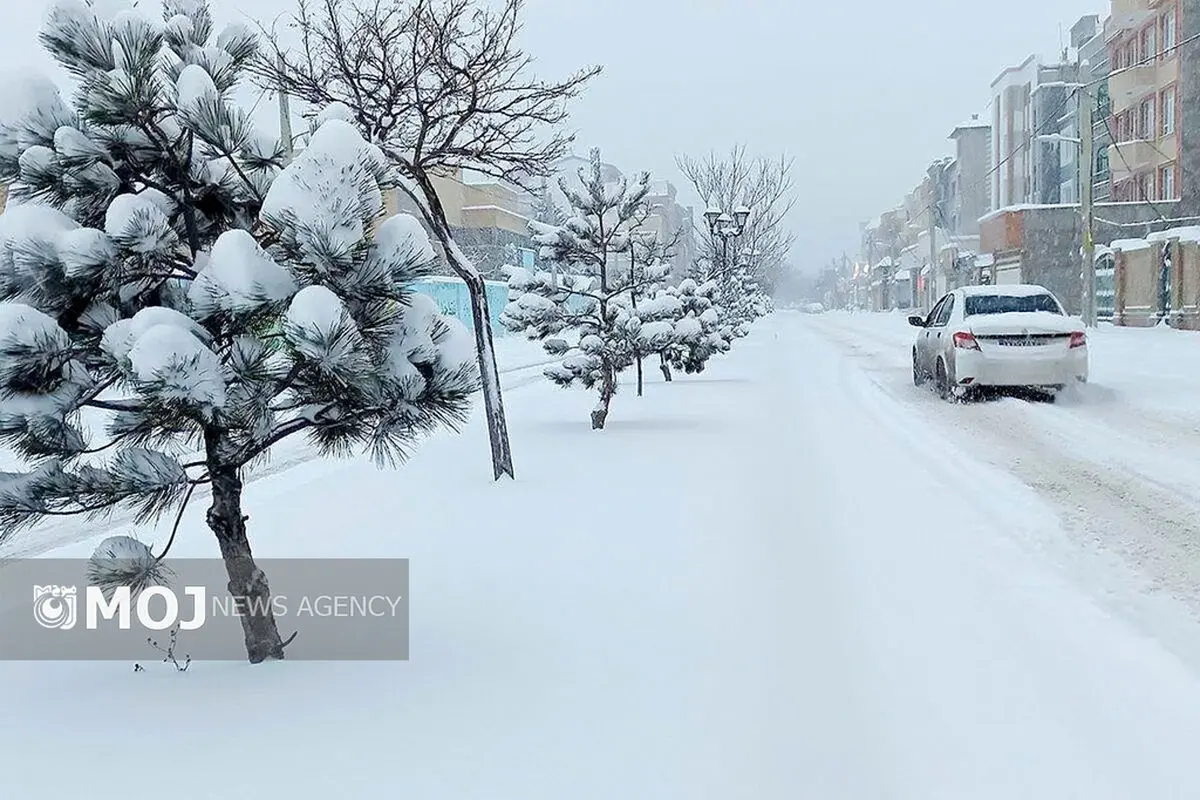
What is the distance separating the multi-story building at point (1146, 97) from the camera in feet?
130

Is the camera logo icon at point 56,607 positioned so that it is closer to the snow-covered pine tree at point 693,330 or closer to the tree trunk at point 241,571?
the tree trunk at point 241,571

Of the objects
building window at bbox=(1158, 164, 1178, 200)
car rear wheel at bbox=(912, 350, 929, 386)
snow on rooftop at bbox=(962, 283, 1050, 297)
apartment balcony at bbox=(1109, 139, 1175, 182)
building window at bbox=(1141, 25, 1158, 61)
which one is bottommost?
car rear wheel at bbox=(912, 350, 929, 386)

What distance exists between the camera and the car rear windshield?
13.8 meters

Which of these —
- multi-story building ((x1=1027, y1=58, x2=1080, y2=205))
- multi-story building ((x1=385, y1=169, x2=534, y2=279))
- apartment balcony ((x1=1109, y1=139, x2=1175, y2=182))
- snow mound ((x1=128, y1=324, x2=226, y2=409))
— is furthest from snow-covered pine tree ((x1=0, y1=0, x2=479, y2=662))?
multi-story building ((x1=1027, y1=58, x2=1080, y2=205))

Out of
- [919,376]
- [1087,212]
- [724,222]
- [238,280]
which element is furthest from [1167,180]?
[238,280]

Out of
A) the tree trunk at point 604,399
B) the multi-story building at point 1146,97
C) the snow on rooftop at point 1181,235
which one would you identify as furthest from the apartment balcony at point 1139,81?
the tree trunk at point 604,399

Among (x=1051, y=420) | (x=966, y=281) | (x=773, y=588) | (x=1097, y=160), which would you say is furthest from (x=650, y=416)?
(x=966, y=281)

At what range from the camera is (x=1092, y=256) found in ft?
101

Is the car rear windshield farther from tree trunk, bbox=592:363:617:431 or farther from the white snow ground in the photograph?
the white snow ground

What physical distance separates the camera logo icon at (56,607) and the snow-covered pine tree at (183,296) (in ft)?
4.02

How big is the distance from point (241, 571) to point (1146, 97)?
46.7 metres

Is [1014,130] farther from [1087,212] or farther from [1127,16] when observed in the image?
[1087,212]

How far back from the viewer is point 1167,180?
41594mm

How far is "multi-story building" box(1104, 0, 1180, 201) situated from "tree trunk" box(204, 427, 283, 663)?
137 feet
